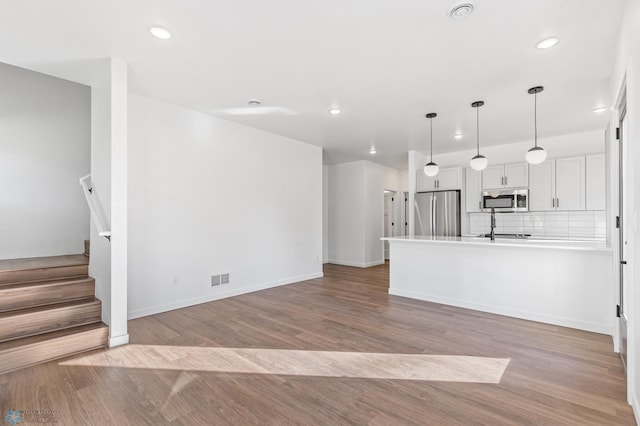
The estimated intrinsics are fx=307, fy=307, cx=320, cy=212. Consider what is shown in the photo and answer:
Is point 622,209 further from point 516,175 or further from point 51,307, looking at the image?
point 51,307

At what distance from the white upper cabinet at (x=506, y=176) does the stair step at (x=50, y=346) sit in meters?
6.60

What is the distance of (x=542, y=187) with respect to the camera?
222 inches

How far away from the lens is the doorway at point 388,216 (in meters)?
8.83

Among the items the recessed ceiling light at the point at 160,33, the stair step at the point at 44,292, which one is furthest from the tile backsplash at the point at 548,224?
the stair step at the point at 44,292

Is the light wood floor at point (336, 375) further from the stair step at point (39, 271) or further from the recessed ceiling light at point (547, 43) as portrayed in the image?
the recessed ceiling light at point (547, 43)

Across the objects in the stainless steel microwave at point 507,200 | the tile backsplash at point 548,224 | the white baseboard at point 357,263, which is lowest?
the white baseboard at point 357,263

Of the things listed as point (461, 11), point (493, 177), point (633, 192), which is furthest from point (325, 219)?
point (633, 192)

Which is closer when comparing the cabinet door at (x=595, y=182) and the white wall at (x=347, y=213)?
the cabinet door at (x=595, y=182)

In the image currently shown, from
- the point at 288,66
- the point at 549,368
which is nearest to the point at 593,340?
the point at 549,368

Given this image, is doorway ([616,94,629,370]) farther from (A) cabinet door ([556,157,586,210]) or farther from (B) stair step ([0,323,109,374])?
(B) stair step ([0,323,109,374])

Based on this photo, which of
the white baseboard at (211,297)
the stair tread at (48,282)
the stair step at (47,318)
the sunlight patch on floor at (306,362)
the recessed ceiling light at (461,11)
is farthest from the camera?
the white baseboard at (211,297)

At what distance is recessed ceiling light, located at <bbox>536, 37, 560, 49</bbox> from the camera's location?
8.52 feet

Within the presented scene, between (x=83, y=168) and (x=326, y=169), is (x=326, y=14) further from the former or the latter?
(x=326, y=169)

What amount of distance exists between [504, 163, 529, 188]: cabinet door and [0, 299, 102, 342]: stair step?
676 centimetres
